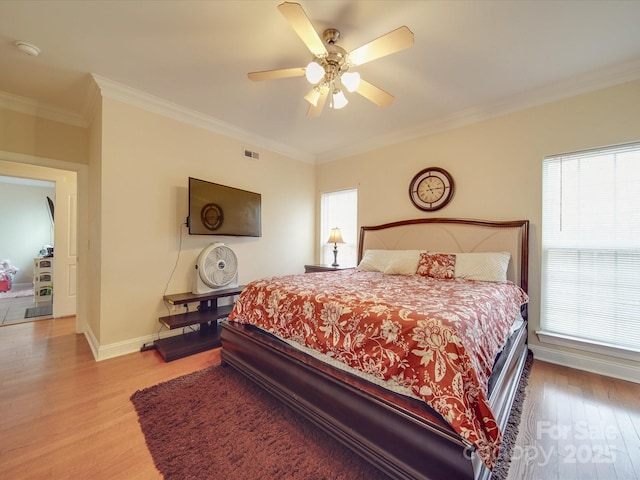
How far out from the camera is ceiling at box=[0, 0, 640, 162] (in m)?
1.75

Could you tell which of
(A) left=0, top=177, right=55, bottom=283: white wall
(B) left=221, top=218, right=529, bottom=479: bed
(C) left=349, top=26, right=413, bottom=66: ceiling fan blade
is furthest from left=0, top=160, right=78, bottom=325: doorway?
(C) left=349, top=26, right=413, bottom=66: ceiling fan blade

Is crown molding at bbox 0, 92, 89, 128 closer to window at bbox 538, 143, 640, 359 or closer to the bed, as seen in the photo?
the bed

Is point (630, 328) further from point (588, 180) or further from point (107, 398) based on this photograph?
point (107, 398)

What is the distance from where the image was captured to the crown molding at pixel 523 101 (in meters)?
2.30

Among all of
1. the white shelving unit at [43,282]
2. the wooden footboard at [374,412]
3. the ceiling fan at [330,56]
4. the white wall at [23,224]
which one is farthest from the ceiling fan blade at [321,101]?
the white wall at [23,224]

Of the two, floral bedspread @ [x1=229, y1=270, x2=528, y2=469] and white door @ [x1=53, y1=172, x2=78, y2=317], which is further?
white door @ [x1=53, y1=172, x2=78, y2=317]

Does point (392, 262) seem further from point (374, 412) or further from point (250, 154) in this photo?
point (250, 154)

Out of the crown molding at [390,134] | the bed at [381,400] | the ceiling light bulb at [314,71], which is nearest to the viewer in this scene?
the bed at [381,400]

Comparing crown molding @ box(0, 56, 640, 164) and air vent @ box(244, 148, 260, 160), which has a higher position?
crown molding @ box(0, 56, 640, 164)

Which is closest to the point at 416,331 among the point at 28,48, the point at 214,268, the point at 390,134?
the point at 214,268

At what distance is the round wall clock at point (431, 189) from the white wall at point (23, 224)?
8.51 m

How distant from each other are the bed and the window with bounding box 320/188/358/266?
6.64 feet

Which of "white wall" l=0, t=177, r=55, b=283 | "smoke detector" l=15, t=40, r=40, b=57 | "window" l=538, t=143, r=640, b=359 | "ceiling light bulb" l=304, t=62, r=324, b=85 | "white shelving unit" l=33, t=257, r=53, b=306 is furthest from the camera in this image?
"white wall" l=0, t=177, r=55, b=283

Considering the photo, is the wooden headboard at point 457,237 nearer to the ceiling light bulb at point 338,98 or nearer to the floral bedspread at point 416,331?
the floral bedspread at point 416,331
